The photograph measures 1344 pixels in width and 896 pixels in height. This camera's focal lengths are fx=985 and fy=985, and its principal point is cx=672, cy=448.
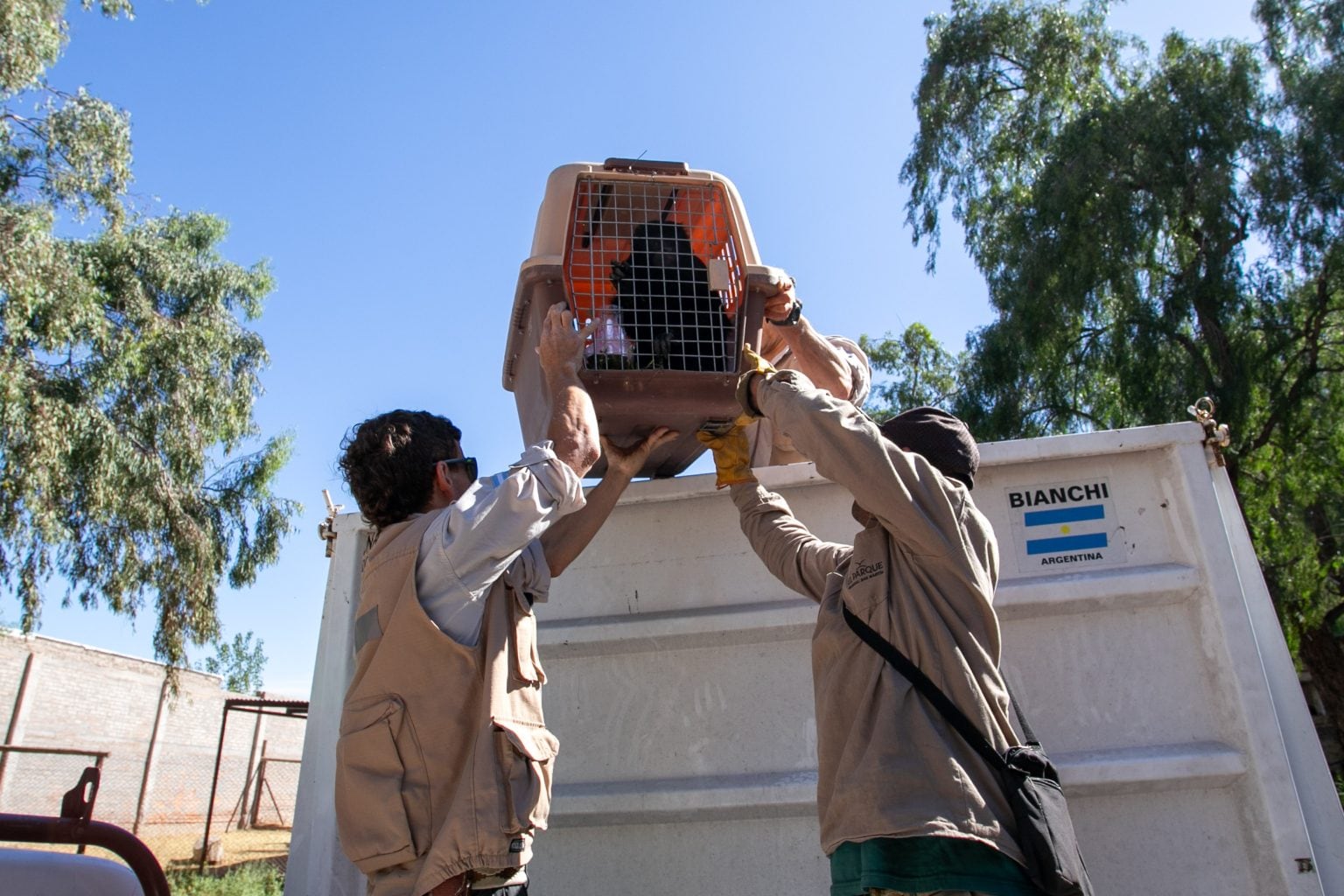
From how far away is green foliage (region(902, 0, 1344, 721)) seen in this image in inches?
443

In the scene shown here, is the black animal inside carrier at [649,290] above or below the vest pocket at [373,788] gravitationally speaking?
above

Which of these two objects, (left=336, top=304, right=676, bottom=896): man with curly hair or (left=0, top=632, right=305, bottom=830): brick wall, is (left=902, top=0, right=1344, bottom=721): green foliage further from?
(left=0, top=632, right=305, bottom=830): brick wall

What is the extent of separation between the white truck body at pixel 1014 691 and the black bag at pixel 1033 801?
634 mm

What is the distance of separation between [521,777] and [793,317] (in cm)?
143

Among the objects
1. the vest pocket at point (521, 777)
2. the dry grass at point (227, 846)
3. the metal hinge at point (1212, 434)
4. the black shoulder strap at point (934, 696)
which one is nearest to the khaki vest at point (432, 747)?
the vest pocket at point (521, 777)

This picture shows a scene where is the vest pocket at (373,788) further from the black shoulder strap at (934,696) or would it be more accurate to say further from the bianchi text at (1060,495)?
the bianchi text at (1060,495)

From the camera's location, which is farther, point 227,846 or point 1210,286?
point 227,846

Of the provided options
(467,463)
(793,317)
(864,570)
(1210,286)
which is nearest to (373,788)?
(467,463)

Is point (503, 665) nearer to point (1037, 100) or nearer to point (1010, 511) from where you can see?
point (1010, 511)

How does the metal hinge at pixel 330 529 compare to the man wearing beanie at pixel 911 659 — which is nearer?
the man wearing beanie at pixel 911 659

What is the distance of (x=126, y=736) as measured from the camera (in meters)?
17.0

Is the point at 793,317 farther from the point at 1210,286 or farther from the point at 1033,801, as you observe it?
the point at 1210,286

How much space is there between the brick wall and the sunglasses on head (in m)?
12.6

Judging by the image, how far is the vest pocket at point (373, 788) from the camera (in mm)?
1783
